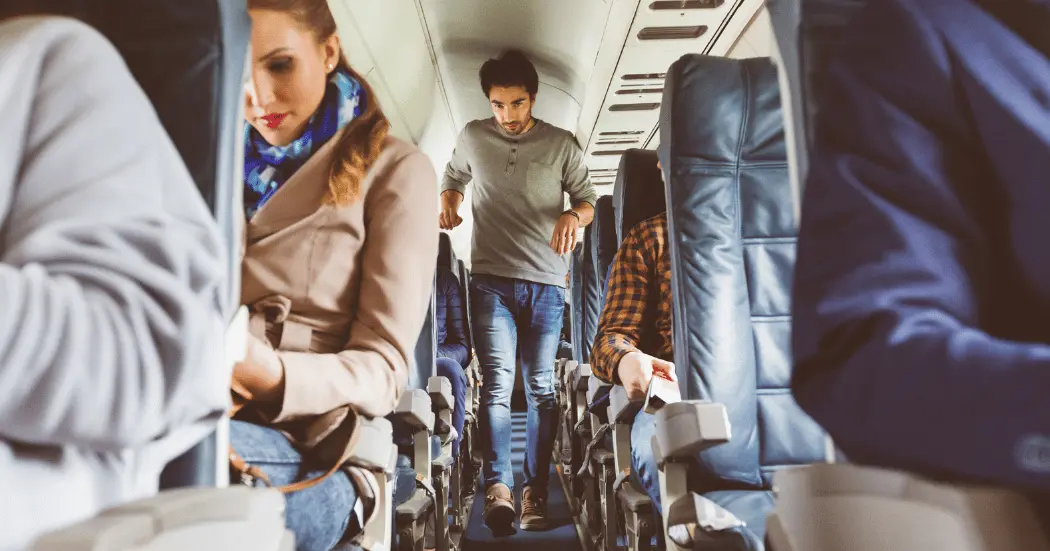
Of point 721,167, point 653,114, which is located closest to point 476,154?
point 721,167

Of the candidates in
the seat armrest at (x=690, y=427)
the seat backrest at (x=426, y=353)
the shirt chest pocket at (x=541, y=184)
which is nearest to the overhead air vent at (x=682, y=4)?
the shirt chest pocket at (x=541, y=184)

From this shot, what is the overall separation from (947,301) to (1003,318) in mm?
81

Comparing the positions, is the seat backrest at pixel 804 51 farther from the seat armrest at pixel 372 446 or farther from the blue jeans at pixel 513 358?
the blue jeans at pixel 513 358

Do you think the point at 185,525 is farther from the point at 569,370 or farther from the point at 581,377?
the point at 569,370

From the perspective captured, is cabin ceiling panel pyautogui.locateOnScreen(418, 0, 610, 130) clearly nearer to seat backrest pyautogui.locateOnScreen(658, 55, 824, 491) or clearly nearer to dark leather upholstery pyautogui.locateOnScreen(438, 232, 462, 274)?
dark leather upholstery pyautogui.locateOnScreen(438, 232, 462, 274)

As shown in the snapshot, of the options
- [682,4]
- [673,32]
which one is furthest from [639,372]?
[673,32]

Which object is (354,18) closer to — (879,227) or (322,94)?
(322,94)

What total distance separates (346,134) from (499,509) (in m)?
1.96

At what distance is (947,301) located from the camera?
0.62 m

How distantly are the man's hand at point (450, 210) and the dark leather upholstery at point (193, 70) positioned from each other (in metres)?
1.30

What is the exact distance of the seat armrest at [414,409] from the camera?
5.59ft

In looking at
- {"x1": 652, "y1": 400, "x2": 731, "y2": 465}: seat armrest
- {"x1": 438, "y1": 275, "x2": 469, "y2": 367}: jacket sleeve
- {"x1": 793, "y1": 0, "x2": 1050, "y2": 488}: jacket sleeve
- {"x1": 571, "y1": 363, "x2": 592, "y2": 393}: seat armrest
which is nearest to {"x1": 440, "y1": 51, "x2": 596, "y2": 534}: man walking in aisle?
{"x1": 571, "y1": 363, "x2": 592, "y2": 393}: seat armrest

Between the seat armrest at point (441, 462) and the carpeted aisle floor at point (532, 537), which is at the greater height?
the seat armrest at point (441, 462)

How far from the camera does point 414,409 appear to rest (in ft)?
5.65
